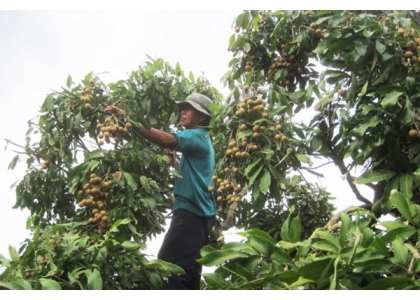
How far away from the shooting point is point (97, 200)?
7.63ft

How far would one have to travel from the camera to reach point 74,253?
1.61 meters

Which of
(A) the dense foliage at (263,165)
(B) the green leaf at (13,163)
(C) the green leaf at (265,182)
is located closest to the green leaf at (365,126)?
(A) the dense foliage at (263,165)

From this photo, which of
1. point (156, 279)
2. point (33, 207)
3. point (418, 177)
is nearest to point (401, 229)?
point (418, 177)

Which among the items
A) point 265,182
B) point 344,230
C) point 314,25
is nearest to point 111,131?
point 265,182

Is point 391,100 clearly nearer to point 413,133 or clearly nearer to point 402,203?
point 413,133

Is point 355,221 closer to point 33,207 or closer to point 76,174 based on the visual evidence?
point 76,174

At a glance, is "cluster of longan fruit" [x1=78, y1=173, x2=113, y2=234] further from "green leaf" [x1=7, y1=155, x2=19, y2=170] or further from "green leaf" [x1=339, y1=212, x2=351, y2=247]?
"green leaf" [x1=339, y1=212, x2=351, y2=247]

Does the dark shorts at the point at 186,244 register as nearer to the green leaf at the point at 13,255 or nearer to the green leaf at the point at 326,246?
the green leaf at the point at 13,255

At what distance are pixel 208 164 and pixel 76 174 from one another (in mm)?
578

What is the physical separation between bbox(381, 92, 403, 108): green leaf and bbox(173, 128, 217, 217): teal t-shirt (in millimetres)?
911

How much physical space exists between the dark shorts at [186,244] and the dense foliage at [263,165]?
14 centimetres

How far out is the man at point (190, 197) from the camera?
226 cm

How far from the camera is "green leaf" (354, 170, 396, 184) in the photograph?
1.72 m

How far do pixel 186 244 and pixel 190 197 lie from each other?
20cm
